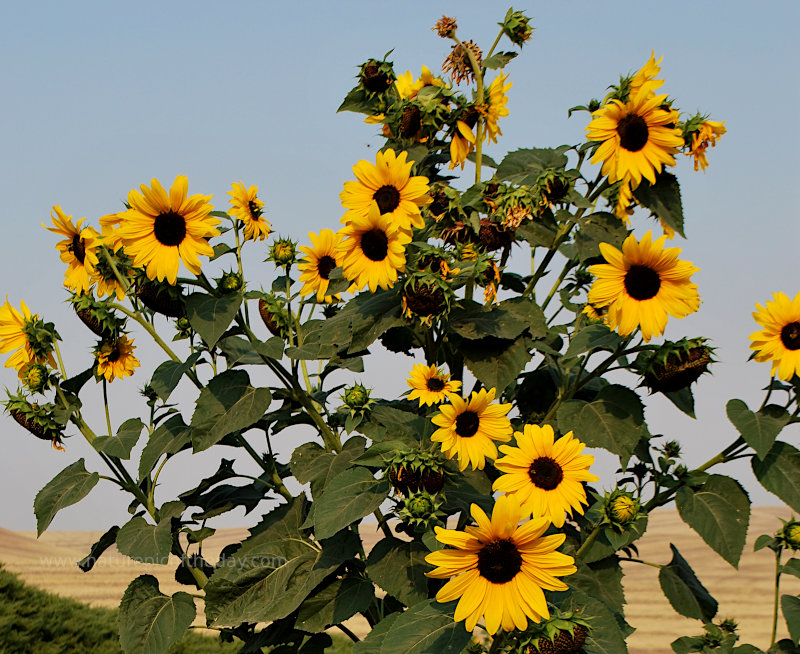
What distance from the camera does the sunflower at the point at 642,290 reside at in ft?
7.25

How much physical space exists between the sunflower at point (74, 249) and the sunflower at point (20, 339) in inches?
9.5

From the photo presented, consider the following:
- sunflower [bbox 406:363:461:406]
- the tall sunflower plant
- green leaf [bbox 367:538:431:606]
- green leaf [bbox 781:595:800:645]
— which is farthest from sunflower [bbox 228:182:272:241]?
green leaf [bbox 781:595:800:645]

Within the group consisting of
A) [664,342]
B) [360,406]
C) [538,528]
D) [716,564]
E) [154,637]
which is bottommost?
[154,637]

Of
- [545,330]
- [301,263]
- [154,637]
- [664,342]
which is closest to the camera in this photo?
[664,342]

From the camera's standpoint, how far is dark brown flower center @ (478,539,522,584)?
1.76 meters

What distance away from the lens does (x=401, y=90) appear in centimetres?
319

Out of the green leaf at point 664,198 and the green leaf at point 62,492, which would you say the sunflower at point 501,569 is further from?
the green leaf at point 62,492

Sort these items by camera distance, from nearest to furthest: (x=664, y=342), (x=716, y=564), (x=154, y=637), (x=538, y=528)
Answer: (x=538, y=528) < (x=664, y=342) < (x=154, y=637) < (x=716, y=564)

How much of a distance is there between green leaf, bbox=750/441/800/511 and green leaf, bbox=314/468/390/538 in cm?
127

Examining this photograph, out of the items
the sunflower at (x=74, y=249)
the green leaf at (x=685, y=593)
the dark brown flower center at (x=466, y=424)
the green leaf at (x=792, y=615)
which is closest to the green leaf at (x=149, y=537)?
the sunflower at (x=74, y=249)

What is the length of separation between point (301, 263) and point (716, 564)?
9102mm

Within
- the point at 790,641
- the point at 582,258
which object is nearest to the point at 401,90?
the point at 582,258

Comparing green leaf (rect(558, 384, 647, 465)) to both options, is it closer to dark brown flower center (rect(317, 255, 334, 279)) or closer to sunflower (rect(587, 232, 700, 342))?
sunflower (rect(587, 232, 700, 342))

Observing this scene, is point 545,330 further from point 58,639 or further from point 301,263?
point 58,639
